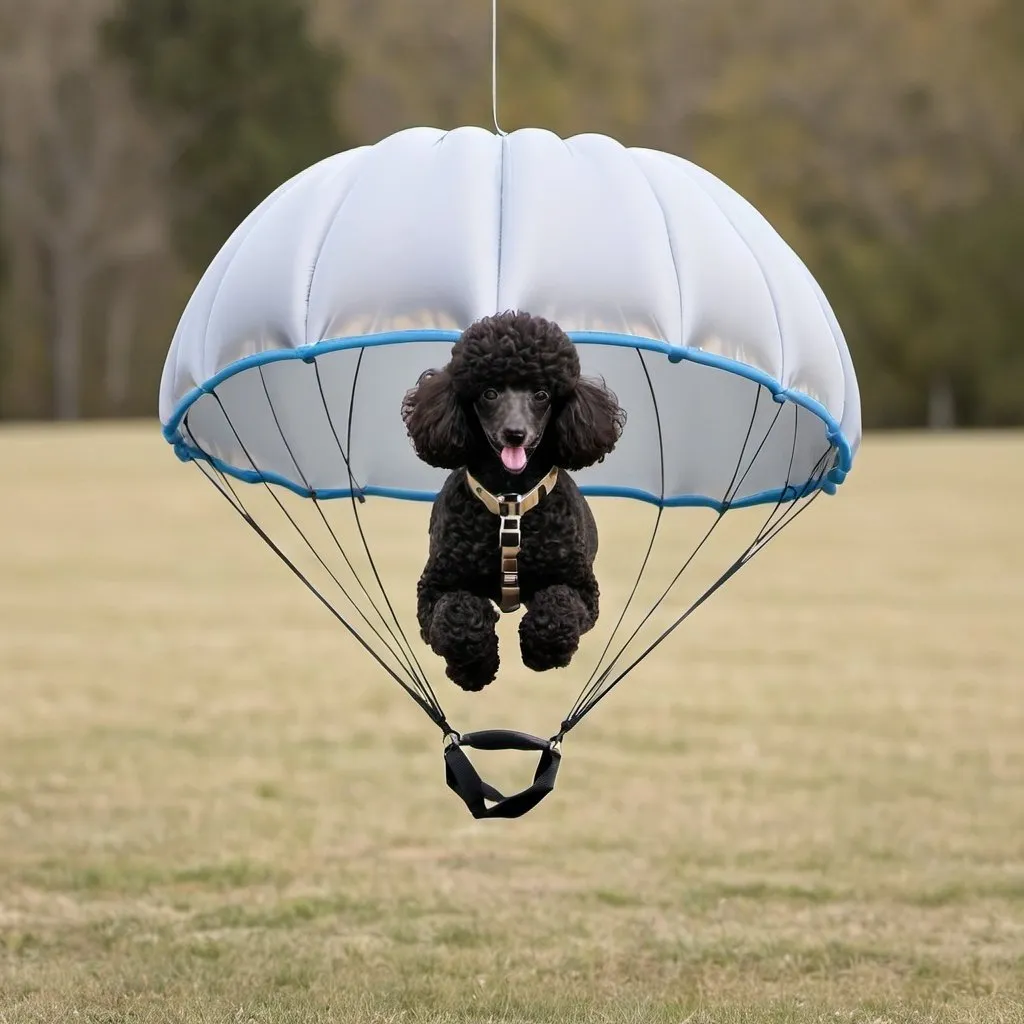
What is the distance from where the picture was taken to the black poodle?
14.5ft

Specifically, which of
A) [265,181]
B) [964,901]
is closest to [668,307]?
[964,901]

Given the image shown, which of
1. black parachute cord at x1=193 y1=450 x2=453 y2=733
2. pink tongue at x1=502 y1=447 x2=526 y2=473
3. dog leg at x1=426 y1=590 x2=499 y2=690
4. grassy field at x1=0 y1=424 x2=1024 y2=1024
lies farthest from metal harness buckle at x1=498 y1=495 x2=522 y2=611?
grassy field at x1=0 y1=424 x2=1024 y2=1024

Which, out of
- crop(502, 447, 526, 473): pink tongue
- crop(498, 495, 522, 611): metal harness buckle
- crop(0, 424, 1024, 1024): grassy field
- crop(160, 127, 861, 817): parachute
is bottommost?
crop(0, 424, 1024, 1024): grassy field

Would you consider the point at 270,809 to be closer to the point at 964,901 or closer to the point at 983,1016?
the point at 964,901

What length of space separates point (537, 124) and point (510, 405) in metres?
48.2

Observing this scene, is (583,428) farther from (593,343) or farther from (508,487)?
(593,343)

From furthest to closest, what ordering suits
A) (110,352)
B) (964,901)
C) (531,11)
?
(531,11)
(110,352)
(964,901)

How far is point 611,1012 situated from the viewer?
8.34m

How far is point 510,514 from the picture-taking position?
15.0 feet

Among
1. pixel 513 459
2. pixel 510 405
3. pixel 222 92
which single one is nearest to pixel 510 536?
pixel 513 459

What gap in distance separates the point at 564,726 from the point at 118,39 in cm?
4507

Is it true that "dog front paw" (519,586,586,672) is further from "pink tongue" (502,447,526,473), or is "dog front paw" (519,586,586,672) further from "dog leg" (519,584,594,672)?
"pink tongue" (502,447,526,473)

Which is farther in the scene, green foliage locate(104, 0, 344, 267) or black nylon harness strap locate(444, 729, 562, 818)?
green foliage locate(104, 0, 344, 267)

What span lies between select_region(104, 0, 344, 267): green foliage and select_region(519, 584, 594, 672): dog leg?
42214 mm
